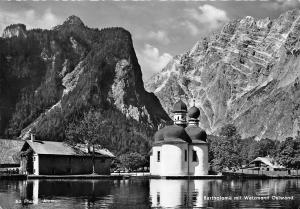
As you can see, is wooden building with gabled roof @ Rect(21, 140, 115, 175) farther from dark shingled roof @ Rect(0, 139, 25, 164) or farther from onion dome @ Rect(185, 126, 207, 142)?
onion dome @ Rect(185, 126, 207, 142)

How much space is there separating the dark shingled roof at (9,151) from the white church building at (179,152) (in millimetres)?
27050

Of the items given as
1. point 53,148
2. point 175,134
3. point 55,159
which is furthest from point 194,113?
point 55,159

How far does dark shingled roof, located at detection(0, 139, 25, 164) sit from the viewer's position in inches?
4159

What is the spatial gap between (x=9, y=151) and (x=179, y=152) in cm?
3440

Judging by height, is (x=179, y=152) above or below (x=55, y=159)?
above

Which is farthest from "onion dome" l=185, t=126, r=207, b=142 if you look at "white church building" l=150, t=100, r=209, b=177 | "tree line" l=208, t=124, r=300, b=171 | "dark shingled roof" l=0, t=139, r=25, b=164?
"dark shingled roof" l=0, t=139, r=25, b=164

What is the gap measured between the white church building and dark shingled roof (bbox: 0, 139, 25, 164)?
27.1 meters

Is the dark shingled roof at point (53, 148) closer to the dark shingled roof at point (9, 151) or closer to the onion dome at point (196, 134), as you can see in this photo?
the dark shingled roof at point (9, 151)

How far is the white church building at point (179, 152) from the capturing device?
99188 millimetres

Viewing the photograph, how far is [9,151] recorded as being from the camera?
4269 inches

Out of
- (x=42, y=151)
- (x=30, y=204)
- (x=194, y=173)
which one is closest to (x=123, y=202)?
(x=30, y=204)

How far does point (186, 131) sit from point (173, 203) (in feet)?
215

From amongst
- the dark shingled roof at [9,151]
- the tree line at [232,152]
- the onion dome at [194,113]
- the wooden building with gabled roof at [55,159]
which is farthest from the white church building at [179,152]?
the dark shingled roof at [9,151]

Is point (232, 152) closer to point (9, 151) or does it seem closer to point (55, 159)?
point (55, 159)
